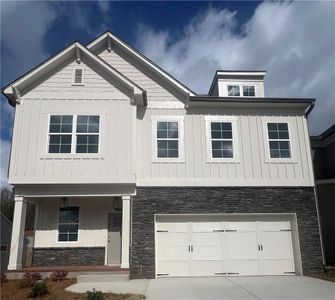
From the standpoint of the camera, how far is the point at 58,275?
1148cm

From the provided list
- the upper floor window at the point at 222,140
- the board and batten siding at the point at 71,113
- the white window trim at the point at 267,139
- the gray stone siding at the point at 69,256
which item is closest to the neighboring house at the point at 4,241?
the gray stone siding at the point at 69,256

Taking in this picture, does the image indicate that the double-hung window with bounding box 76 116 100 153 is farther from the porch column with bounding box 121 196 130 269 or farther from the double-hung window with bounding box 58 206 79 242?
the double-hung window with bounding box 58 206 79 242

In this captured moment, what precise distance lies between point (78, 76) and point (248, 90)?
829 cm

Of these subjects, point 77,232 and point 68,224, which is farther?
point 68,224

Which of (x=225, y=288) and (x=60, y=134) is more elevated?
(x=60, y=134)

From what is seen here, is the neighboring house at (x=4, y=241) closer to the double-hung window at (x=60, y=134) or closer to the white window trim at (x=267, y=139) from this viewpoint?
the double-hung window at (x=60, y=134)

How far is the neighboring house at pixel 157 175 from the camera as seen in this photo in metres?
12.9

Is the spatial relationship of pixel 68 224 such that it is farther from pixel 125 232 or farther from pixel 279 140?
pixel 279 140

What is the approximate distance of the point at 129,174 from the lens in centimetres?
1280

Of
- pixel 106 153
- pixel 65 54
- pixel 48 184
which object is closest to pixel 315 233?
pixel 106 153

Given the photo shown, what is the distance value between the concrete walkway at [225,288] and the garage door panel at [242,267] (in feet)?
2.55

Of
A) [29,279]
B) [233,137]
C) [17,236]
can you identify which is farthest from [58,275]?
[233,137]

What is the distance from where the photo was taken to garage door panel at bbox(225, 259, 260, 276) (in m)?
13.1

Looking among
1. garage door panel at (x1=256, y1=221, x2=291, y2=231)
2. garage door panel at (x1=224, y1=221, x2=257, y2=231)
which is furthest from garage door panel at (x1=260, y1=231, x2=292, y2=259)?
garage door panel at (x1=224, y1=221, x2=257, y2=231)
